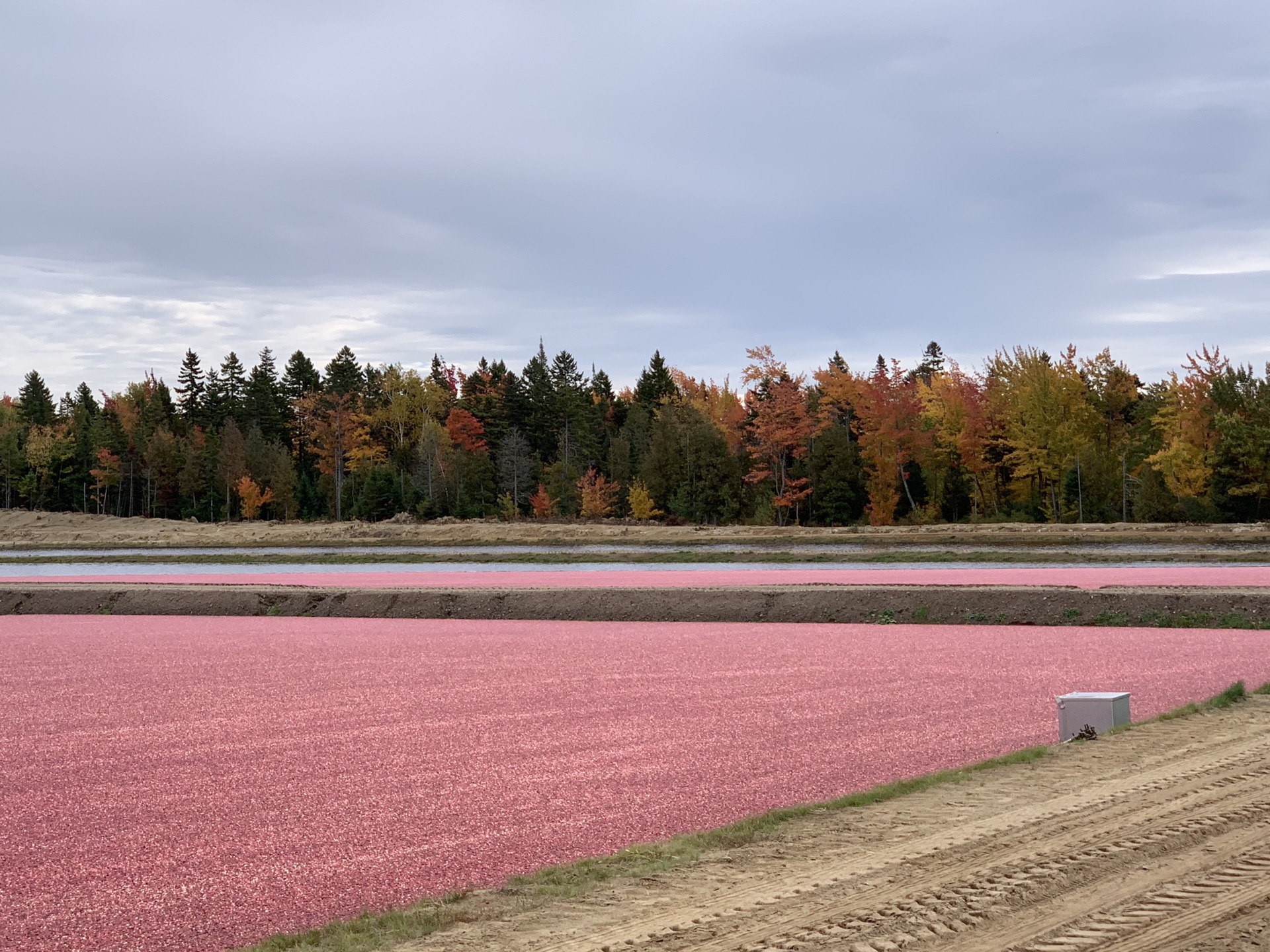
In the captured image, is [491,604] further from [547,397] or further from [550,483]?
[547,397]

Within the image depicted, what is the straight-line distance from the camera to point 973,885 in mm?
5094

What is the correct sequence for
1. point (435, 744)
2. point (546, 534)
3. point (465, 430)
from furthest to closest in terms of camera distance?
point (465, 430), point (546, 534), point (435, 744)

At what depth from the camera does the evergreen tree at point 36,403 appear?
122 metres

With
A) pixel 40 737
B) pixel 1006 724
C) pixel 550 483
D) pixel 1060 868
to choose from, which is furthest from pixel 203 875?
pixel 550 483

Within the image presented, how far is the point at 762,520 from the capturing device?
63094mm

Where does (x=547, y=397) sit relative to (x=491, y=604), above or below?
above

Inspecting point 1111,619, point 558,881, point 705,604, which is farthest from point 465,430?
point 558,881

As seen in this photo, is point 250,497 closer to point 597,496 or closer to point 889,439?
point 597,496

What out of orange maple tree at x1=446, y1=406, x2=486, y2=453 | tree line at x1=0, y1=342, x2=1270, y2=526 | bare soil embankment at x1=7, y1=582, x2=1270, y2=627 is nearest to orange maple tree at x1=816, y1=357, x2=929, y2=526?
tree line at x1=0, y1=342, x2=1270, y2=526

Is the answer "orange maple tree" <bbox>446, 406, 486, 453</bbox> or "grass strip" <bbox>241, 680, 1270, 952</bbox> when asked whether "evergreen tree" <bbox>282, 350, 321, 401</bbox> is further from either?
"grass strip" <bbox>241, 680, 1270, 952</bbox>

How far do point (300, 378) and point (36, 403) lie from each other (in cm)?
2982

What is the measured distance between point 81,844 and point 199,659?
28.0 feet

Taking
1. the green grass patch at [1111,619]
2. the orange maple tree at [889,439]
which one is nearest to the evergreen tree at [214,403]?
the orange maple tree at [889,439]

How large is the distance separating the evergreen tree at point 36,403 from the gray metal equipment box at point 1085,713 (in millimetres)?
127918
